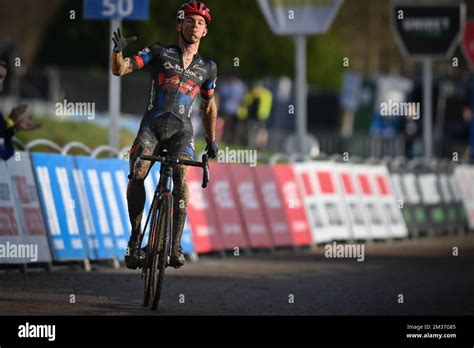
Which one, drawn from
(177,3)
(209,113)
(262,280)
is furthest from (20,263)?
(177,3)

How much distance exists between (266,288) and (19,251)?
2.56 m

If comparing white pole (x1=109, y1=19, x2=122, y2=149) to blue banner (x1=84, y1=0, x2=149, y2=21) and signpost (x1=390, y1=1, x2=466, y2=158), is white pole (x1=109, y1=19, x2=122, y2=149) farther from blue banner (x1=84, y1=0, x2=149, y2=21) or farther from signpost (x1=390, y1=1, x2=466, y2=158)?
signpost (x1=390, y1=1, x2=466, y2=158)

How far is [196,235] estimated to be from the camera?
63.7 feet

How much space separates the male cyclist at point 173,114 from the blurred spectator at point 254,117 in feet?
79.8

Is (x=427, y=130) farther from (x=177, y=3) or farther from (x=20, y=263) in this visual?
(x=177, y=3)

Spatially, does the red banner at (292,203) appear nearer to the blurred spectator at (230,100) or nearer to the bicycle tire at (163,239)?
the bicycle tire at (163,239)

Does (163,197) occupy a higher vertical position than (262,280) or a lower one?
higher

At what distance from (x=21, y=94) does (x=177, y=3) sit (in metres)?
16.6

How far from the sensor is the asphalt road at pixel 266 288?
508 inches

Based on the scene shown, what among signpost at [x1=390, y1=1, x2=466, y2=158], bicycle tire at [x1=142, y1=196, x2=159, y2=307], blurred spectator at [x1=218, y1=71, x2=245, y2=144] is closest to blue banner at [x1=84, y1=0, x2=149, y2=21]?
bicycle tire at [x1=142, y1=196, x2=159, y2=307]

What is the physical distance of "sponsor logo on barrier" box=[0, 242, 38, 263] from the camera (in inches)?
617

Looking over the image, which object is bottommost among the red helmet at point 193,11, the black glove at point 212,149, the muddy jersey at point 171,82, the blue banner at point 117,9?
the black glove at point 212,149

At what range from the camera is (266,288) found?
50.8ft
